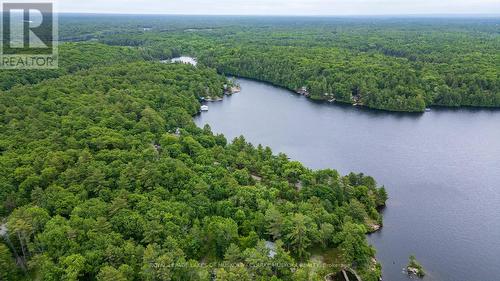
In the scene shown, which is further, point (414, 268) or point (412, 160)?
point (412, 160)

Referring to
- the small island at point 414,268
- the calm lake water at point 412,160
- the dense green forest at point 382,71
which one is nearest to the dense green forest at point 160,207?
the small island at point 414,268

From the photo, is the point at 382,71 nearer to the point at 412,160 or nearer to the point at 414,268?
the point at 412,160

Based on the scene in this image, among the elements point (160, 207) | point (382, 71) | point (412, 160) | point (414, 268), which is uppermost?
point (382, 71)

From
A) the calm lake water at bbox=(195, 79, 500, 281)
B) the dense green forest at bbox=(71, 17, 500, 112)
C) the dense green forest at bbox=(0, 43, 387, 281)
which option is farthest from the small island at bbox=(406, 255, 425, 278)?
the dense green forest at bbox=(71, 17, 500, 112)

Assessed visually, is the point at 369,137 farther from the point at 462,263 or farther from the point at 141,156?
the point at 141,156

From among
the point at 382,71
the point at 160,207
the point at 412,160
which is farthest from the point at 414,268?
the point at 382,71

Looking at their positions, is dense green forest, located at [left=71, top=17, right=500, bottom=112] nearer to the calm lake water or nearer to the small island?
the calm lake water

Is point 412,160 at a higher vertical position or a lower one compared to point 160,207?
higher

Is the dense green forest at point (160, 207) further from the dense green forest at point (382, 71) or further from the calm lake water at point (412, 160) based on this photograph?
the dense green forest at point (382, 71)
